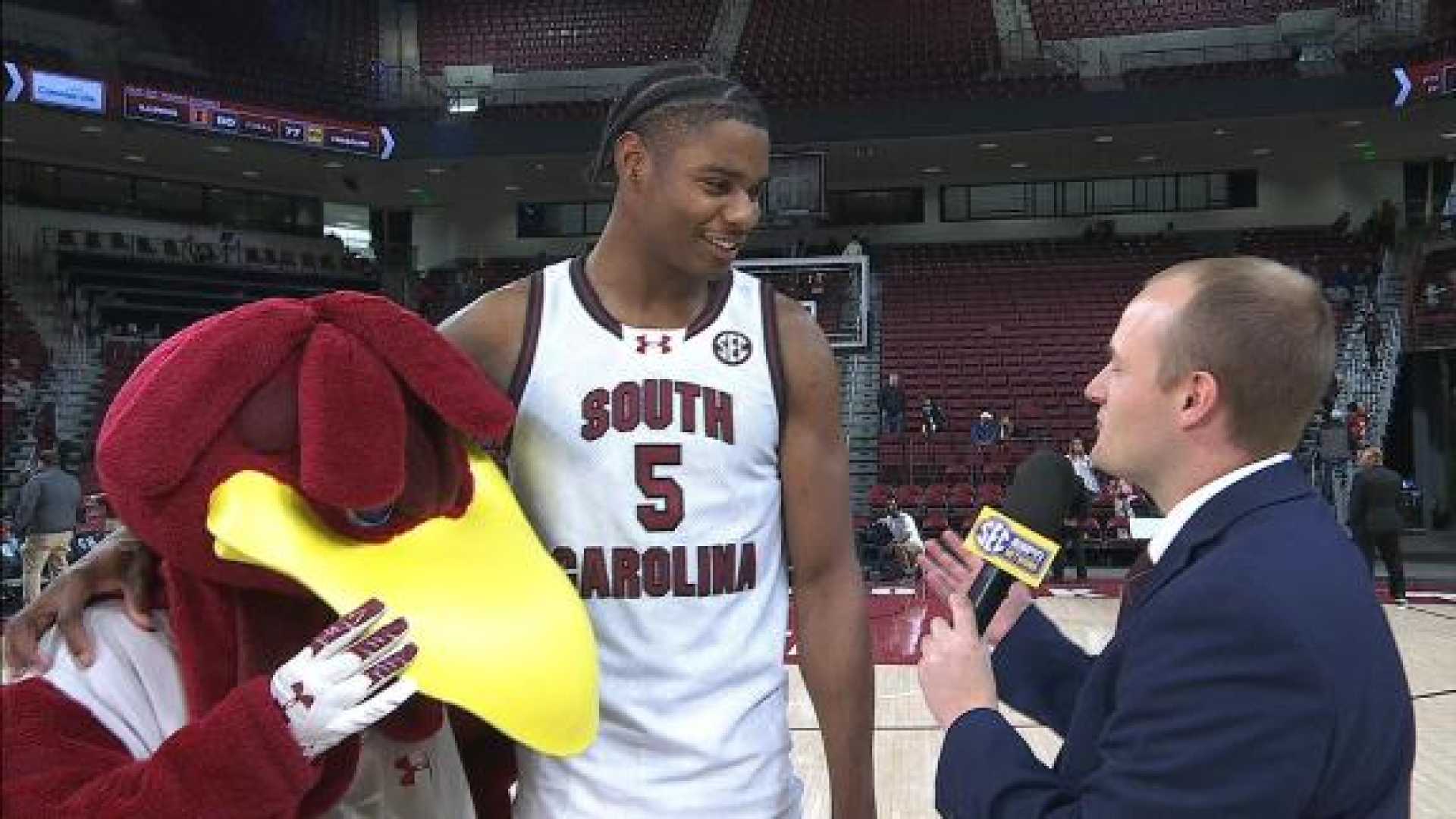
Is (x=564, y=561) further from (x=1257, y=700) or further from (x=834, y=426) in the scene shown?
(x=1257, y=700)

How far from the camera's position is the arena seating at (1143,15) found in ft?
60.7

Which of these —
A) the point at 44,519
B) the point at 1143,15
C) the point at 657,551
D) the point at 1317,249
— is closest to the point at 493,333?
the point at 657,551

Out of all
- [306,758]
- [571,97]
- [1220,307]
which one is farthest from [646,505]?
[571,97]

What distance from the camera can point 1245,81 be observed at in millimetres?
16141

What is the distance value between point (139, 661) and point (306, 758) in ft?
0.66

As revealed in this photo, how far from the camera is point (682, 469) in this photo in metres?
1.58

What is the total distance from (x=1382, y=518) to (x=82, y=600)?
1011 centimetres

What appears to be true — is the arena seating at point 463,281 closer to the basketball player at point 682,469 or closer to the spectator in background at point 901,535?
the spectator in background at point 901,535

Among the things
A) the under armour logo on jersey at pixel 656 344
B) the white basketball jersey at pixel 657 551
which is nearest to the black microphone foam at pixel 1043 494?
the white basketball jersey at pixel 657 551

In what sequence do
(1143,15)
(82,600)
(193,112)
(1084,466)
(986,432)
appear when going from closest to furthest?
(82,600) < (1084,466) < (986,432) < (193,112) < (1143,15)

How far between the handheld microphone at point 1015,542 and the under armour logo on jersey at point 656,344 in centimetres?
49

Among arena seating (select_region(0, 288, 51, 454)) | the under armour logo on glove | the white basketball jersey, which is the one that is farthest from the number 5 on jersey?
arena seating (select_region(0, 288, 51, 454))

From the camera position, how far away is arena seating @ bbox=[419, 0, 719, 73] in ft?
66.6

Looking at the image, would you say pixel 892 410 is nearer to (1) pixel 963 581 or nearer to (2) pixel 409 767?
(1) pixel 963 581
